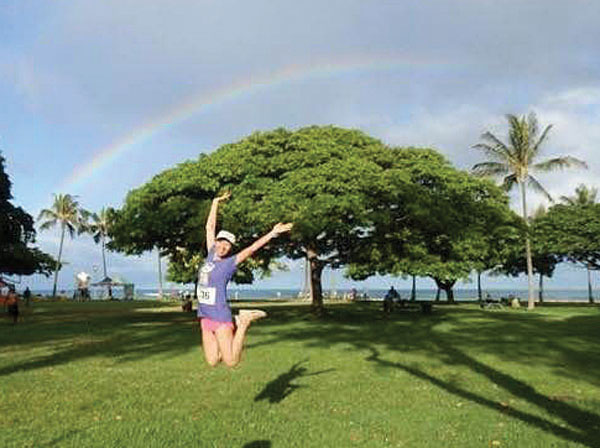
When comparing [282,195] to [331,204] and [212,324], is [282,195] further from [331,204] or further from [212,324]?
[212,324]

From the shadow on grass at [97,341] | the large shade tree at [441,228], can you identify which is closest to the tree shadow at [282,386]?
the shadow on grass at [97,341]

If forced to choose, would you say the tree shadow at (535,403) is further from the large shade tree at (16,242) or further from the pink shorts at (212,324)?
the large shade tree at (16,242)

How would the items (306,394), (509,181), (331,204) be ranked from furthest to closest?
(509,181)
(331,204)
(306,394)

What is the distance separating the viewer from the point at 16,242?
147ft

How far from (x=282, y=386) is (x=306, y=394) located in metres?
1.02

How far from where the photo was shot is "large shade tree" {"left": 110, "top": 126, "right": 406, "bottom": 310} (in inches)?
1207

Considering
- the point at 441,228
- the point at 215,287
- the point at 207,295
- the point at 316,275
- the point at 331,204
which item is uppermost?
the point at 331,204

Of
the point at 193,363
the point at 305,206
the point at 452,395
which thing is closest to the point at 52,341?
the point at 193,363

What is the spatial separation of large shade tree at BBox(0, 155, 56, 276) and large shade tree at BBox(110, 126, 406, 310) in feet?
30.8

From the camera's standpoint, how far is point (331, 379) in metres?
13.7

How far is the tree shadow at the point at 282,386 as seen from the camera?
37.9ft

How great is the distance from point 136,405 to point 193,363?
5.74 metres

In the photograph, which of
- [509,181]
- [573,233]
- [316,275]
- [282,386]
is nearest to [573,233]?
[573,233]

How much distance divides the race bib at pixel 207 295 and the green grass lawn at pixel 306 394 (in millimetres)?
1694
